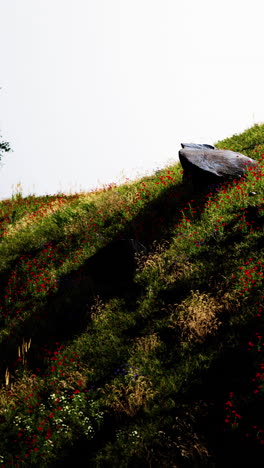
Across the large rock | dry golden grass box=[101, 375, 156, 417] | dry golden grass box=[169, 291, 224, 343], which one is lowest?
dry golden grass box=[101, 375, 156, 417]

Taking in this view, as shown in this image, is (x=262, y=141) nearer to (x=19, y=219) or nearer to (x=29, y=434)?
(x=19, y=219)

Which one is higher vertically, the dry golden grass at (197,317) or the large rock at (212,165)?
the large rock at (212,165)

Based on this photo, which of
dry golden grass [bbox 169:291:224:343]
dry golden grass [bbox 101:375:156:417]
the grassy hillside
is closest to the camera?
the grassy hillside

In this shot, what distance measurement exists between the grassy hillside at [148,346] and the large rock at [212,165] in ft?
1.63

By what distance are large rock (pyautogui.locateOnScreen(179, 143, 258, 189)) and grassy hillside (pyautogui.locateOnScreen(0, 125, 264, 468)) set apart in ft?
1.63

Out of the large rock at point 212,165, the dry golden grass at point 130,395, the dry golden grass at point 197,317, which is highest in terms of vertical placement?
the large rock at point 212,165

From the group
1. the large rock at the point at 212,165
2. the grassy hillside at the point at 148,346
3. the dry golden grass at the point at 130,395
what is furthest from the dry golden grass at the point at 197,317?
the large rock at the point at 212,165

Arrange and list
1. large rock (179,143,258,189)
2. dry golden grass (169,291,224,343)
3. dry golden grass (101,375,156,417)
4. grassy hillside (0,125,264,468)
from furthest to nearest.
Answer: large rock (179,143,258,189), dry golden grass (169,291,224,343), dry golden grass (101,375,156,417), grassy hillside (0,125,264,468)

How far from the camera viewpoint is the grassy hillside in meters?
4.50

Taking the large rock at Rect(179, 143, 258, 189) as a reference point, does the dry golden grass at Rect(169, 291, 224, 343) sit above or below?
below

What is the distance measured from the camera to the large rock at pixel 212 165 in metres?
10.8

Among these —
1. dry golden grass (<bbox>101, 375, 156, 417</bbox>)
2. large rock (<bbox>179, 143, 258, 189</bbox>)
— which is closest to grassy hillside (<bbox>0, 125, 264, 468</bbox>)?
dry golden grass (<bbox>101, 375, 156, 417</bbox>)

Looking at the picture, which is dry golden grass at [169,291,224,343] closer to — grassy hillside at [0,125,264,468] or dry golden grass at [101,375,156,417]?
grassy hillside at [0,125,264,468]

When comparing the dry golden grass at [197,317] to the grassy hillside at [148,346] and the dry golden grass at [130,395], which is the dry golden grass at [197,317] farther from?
the dry golden grass at [130,395]
